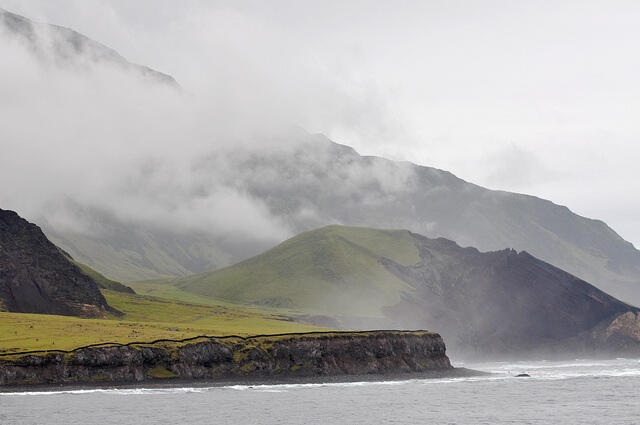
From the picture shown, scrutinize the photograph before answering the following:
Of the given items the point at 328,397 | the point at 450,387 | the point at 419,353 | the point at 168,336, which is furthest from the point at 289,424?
the point at 419,353

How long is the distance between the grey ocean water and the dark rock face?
10193 millimetres

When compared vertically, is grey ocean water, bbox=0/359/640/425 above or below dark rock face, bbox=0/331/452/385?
below

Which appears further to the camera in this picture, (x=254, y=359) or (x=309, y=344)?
(x=309, y=344)

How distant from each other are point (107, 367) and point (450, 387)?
72722mm

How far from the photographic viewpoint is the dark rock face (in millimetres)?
139500

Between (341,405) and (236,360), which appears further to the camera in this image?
(236,360)

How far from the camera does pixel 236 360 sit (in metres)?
162

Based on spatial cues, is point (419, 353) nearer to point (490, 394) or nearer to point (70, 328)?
point (490, 394)

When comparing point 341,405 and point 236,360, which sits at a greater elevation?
point 236,360

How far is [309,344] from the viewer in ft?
572

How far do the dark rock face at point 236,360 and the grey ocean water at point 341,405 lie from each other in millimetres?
10193

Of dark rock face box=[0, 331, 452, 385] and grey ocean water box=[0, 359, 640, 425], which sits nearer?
grey ocean water box=[0, 359, 640, 425]

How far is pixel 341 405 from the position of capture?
116 m

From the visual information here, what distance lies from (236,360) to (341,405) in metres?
51.5
